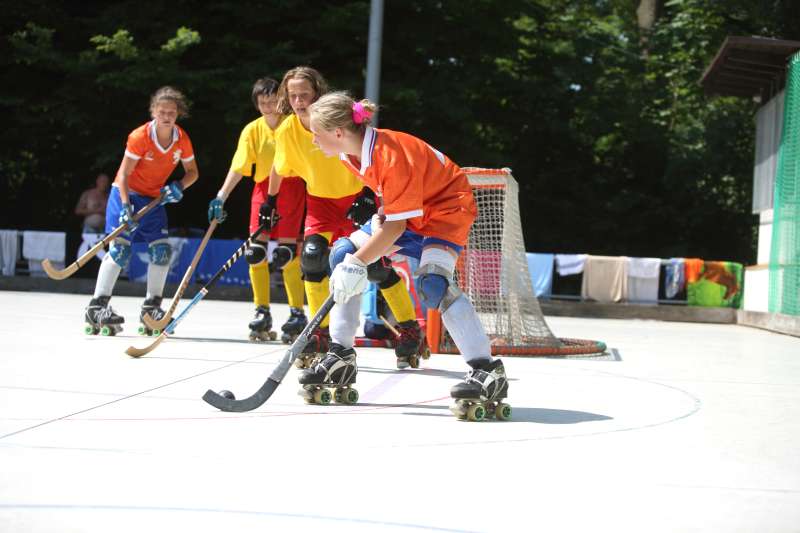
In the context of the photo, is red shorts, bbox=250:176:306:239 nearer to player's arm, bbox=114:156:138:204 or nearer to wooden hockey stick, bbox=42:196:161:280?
wooden hockey stick, bbox=42:196:161:280

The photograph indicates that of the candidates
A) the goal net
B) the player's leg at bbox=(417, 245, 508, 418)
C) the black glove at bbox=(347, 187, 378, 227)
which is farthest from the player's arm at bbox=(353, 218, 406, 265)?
the goal net

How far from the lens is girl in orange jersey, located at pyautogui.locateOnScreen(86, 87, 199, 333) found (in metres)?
7.27

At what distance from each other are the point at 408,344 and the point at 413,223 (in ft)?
5.53

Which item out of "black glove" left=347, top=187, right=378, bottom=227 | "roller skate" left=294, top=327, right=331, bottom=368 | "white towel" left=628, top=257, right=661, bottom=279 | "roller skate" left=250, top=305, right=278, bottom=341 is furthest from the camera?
"white towel" left=628, top=257, right=661, bottom=279

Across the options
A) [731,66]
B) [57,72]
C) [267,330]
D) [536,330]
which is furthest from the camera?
[57,72]

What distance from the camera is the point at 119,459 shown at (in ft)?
9.95

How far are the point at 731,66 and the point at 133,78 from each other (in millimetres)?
8300

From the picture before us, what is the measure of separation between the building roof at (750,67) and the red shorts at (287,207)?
6825mm

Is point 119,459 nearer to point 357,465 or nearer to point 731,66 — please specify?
point 357,465

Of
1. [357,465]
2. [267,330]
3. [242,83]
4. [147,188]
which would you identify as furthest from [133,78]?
[357,465]

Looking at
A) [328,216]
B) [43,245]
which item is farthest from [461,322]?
[43,245]

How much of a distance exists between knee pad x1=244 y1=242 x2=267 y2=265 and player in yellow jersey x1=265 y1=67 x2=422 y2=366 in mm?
1154

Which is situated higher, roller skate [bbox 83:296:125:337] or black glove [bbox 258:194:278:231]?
black glove [bbox 258:194:278:231]

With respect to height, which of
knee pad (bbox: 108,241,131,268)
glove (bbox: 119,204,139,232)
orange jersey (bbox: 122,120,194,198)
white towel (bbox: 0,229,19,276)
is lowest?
white towel (bbox: 0,229,19,276)
